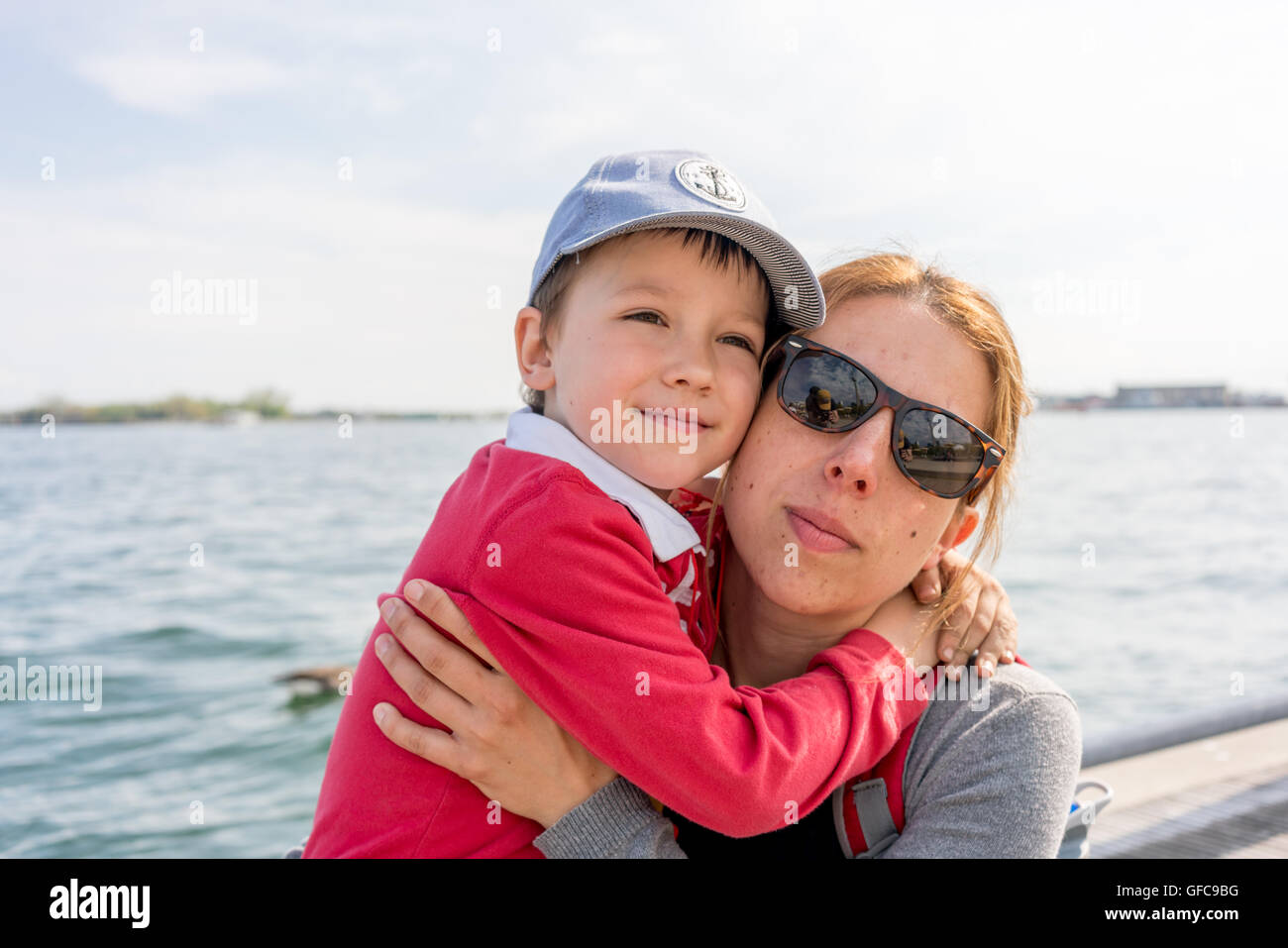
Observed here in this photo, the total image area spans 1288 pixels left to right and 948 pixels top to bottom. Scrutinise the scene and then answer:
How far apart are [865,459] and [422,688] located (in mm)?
1013

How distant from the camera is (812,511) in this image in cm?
208

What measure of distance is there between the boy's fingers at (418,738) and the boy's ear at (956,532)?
1.15 meters

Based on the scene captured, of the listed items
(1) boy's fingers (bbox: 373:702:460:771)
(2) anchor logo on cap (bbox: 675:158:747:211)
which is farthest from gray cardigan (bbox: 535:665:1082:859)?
(2) anchor logo on cap (bbox: 675:158:747:211)

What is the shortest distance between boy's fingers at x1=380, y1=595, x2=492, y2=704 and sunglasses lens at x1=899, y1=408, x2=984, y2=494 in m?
0.99

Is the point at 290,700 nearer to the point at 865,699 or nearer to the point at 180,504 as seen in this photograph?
the point at 865,699

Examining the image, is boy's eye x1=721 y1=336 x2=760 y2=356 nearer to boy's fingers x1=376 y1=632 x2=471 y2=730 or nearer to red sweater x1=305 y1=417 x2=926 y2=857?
red sweater x1=305 y1=417 x2=926 y2=857

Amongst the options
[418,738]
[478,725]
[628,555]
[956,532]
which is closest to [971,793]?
[956,532]

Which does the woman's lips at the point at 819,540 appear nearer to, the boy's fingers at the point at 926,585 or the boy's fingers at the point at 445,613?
the boy's fingers at the point at 926,585

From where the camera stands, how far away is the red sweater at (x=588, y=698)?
1.68m

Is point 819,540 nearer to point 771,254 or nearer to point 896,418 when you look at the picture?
point 896,418

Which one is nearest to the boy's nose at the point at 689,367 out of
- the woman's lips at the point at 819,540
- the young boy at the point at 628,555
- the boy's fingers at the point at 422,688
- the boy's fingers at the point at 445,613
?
the young boy at the point at 628,555

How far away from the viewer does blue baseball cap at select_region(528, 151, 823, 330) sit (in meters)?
1.99
